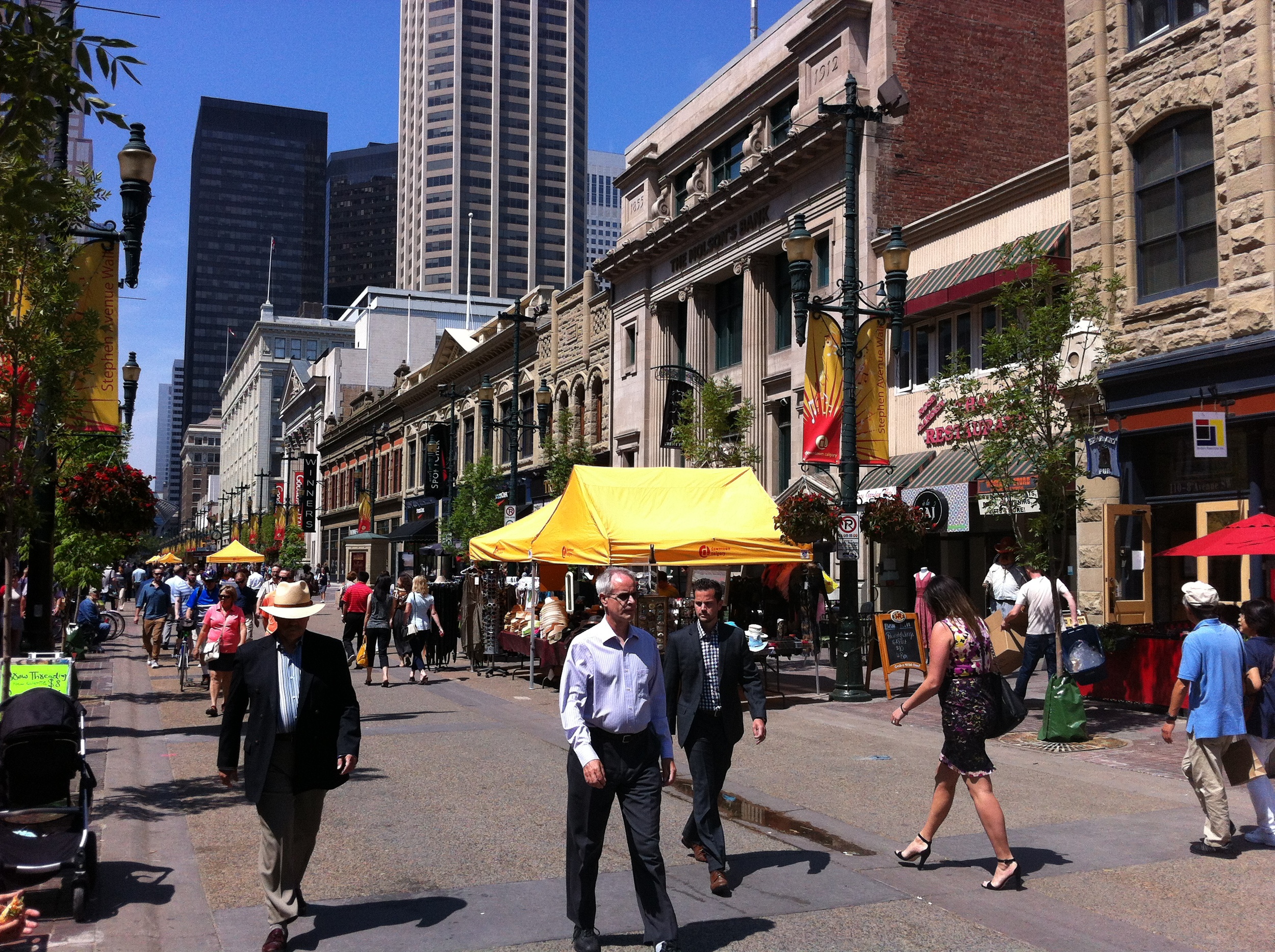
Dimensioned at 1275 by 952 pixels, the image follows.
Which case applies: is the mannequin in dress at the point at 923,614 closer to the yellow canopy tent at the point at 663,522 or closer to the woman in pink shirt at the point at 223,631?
the yellow canopy tent at the point at 663,522

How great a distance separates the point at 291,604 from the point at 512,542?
45.0ft

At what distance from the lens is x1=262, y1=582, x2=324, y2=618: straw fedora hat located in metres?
5.99

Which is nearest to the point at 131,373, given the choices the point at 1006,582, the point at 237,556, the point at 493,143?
the point at 237,556

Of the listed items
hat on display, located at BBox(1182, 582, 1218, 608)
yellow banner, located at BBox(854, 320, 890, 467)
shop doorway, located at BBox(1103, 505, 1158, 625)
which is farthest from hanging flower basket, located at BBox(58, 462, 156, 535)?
shop doorway, located at BBox(1103, 505, 1158, 625)

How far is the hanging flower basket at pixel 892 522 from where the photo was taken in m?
17.3

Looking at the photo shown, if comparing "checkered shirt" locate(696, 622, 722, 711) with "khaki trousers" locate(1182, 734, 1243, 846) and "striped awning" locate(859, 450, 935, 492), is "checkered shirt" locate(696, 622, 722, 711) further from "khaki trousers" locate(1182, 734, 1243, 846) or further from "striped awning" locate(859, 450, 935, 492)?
"striped awning" locate(859, 450, 935, 492)

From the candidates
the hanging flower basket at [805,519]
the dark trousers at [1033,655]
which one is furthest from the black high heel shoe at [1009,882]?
the hanging flower basket at [805,519]

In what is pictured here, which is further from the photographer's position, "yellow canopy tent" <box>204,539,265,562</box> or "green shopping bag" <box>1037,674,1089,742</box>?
"yellow canopy tent" <box>204,539,265,562</box>

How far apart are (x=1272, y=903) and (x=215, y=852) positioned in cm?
675

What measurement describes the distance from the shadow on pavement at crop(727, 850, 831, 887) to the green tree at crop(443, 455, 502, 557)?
31.6m

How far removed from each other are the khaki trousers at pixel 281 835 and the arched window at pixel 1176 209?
15.0 meters

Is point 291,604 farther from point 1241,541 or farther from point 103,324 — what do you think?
point 1241,541

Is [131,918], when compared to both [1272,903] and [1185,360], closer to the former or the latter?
[1272,903]

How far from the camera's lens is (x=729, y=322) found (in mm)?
34562
